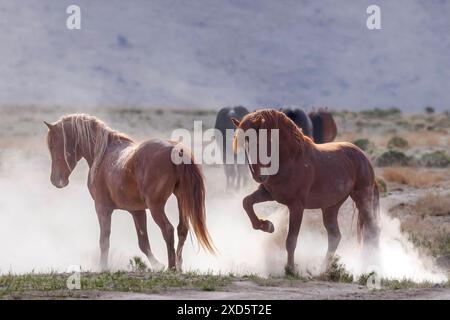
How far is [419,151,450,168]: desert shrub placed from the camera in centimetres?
2750

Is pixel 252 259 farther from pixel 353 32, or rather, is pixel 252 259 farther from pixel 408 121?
pixel 353 32

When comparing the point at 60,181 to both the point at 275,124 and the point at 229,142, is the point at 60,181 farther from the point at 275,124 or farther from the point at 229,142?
the point at 229,142

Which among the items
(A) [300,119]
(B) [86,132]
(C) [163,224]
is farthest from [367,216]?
(A) [300,119]

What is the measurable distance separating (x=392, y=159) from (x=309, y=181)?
16.1m

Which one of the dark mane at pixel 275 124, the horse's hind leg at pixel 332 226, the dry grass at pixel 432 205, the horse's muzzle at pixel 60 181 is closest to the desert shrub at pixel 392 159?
the dry grass at pixel 432 205

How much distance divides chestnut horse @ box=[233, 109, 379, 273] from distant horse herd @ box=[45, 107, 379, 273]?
0.01 metres

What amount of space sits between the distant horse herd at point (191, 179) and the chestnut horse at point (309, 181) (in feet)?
0.03

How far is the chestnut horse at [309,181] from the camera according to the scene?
461 inches

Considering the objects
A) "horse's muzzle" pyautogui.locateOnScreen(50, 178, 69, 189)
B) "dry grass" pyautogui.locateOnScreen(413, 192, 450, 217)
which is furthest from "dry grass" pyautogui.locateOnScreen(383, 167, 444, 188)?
"horse's muzzle" pyautogui.locateOnScreen(50, 178, 69, 189)

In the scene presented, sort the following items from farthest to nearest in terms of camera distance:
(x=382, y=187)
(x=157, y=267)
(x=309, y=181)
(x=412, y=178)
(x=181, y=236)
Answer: (x=412, y=178) < (x=382, y=187) < (x=157, y=267) < (x=309, y=181) < (x=181, y=236)

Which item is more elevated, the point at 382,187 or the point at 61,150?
the point at 61,150

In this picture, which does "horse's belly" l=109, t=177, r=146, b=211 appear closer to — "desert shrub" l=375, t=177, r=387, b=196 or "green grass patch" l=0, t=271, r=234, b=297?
"green grass patch" l=0, t=271, r=234, b=297

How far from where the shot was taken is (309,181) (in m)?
11.9
